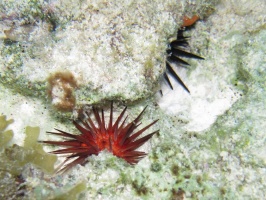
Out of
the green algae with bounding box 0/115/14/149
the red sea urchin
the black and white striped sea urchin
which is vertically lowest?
the red sea urchin

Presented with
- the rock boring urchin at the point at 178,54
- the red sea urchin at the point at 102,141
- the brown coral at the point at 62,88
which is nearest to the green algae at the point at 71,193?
the red sea urchin at the point at 102,141

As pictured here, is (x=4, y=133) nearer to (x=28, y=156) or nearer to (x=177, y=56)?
(x=28, y=156)

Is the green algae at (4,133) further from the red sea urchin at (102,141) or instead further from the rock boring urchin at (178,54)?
the rock boring urchin at (178,54)

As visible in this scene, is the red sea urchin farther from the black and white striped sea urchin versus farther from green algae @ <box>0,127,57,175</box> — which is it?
the black and white striped sea urchin

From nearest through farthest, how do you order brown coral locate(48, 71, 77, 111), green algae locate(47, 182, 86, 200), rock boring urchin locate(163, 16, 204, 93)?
green algae locate(47, 182, 86, 200)
brown coral locate(48, 71, 77, 111)
rock boring urchin locate(163, 16, 204, 93)

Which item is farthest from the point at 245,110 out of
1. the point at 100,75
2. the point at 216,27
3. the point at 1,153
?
the point at 1,153

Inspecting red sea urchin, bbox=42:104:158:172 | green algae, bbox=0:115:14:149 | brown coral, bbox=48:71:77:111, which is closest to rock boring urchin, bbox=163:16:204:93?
red sea urchin, bbox=42:104:158:172
